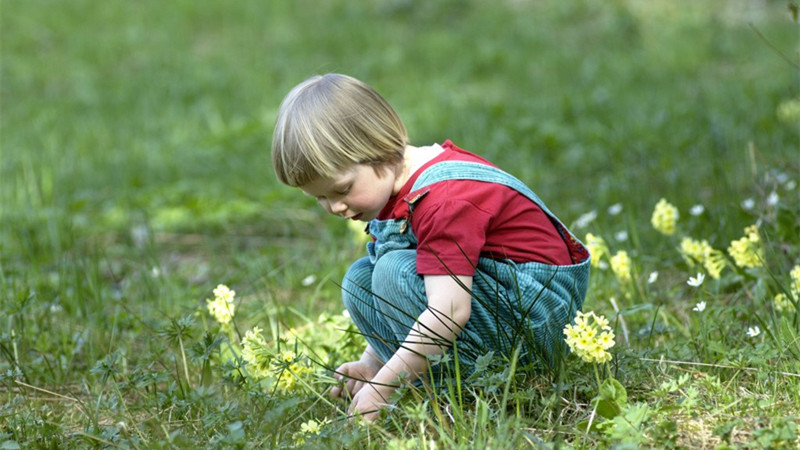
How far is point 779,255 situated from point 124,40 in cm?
866

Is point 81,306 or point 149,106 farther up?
point 81,306

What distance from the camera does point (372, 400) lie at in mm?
2238

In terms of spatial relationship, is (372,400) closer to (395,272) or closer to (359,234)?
(395,272)

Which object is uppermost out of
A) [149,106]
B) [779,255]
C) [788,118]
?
A: [779,255]

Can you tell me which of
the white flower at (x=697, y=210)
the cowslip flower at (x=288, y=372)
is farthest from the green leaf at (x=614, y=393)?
the white flower at (x=697, y=210)

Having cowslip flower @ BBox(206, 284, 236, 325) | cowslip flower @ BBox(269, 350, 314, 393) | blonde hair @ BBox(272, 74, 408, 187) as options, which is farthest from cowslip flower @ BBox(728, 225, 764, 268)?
cowslip flower @ BBox(206, 284, 236, 325)

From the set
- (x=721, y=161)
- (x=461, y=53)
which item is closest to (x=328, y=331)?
(x=721, y=161)

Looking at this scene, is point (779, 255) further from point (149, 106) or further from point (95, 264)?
point (149, 106)

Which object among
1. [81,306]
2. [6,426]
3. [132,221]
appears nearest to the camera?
[6,426]

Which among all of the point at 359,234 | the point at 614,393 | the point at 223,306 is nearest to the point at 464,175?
the point at 614,393

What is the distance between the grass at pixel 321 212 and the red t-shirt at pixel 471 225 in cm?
29

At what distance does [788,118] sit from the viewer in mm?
5215

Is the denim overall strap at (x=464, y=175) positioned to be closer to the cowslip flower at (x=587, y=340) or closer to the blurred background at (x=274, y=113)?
the cowslip flower at (x=587, y=340)

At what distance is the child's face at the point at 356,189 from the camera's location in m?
2.32
